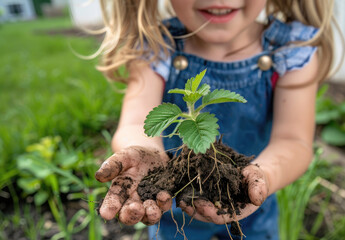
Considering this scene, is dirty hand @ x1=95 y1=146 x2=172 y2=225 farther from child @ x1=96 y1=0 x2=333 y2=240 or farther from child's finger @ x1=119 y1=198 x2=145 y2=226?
child @ x1=96 y1=0 x2=333 y2=240

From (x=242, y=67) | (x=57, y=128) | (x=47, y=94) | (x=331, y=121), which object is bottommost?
(x=331, y=121)

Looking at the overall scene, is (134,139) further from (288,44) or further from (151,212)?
(288,44)

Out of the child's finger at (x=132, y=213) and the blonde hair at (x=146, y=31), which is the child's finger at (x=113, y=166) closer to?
the child's finger at (x=132, y=213)

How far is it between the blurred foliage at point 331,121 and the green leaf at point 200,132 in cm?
173

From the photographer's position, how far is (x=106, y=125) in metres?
2.24

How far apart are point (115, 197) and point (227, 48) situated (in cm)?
70

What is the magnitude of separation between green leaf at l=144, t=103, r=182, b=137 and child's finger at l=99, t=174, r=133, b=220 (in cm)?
14

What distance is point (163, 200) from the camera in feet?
2.27

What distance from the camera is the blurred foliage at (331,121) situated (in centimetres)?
225

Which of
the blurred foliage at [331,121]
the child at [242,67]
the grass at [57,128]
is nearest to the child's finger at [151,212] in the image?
the grass at [57,128]

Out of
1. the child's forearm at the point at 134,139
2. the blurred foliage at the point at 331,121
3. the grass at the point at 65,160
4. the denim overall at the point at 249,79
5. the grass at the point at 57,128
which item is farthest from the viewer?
the blurred foliage at the point at 331,121

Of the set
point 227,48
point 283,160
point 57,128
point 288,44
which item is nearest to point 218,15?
point 227,48

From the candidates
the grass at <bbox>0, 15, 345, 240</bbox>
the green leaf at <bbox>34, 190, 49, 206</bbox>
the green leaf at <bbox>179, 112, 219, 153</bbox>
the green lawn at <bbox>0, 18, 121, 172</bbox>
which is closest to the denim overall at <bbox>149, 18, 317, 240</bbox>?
the grass at <bbox>0, 15, 345, 240</bbox>

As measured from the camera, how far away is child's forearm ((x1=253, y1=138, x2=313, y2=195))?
3.29 feet
